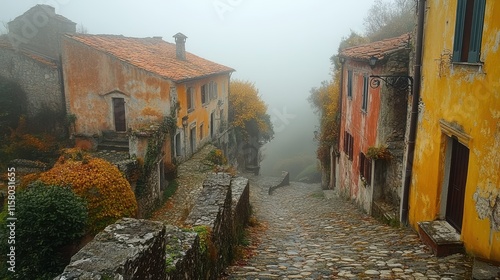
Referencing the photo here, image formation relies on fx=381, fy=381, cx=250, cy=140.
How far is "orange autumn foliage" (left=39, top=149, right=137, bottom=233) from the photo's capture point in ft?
32.3

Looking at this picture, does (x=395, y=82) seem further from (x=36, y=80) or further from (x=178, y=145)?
(x=36, y=80)

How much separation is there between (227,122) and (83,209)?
25.4 metres

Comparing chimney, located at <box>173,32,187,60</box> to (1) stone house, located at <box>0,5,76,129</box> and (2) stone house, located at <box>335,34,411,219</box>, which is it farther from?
(2) stone house, located at <box>335,34,411,219</box>

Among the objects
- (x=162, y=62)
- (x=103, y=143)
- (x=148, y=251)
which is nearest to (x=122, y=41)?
(x=162, y=62)

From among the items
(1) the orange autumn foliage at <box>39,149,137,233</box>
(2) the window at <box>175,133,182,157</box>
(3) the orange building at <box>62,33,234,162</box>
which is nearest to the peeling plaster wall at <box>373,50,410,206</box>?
(1) the orange autumn foliage at <box>39,149,137,233</box>

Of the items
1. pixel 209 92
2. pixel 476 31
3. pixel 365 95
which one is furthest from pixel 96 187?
pixel 209 92

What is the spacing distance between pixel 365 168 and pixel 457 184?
22.2ft

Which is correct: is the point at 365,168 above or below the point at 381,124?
below

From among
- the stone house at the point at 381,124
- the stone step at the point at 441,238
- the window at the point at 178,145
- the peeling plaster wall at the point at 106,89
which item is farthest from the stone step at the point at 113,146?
the stone step at the point at 441,238

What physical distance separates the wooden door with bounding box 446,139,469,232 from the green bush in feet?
26.8

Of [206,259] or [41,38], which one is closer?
[206,259]

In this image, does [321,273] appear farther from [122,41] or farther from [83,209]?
[122,41]

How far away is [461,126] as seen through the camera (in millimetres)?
6781

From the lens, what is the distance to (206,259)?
224 inches
